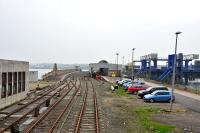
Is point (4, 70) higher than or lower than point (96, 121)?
higher

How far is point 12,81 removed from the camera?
36.1 meters

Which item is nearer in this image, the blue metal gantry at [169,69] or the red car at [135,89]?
the red car at [135,89]

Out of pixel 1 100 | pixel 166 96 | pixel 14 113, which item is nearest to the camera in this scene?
pixel 14 113


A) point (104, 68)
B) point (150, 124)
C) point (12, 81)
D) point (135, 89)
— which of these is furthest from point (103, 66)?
point (150, 124)

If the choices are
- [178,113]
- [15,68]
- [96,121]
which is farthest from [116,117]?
[15,68]

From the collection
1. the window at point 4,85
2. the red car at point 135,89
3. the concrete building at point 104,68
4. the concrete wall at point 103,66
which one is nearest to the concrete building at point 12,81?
the window at point 4,85

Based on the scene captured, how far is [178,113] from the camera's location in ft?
111

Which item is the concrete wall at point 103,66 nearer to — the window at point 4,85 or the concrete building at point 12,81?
the concrete building at point 12,81

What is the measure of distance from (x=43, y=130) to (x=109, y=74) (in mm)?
99295

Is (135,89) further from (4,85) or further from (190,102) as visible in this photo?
(4,85)

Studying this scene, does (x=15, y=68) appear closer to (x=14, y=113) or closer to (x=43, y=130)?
(x=14, y=113)

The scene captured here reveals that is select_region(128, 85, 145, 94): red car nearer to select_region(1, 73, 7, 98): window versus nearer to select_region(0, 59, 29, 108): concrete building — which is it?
select_region(0, 59, 29, 108): concrete building

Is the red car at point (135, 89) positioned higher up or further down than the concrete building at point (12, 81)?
further down

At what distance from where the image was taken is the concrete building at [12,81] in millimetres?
32656
